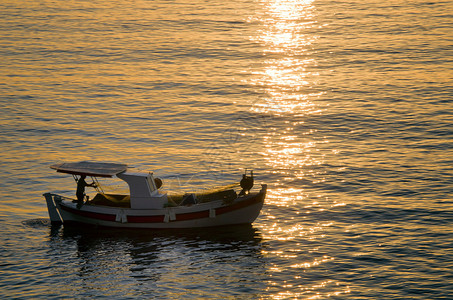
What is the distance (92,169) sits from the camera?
48.2 m

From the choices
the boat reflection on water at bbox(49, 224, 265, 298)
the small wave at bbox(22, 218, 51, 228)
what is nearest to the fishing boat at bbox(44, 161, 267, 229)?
the boat reflection on water at bbox(49, 224, 265, 298)

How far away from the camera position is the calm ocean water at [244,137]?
4197 centimetres

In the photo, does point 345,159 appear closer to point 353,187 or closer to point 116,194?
point 353,187

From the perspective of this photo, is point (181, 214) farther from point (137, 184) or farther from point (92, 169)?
point (92, 169)

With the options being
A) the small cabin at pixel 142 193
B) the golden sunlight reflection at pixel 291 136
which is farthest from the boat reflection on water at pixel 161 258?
the small cabin at pixel 142 193

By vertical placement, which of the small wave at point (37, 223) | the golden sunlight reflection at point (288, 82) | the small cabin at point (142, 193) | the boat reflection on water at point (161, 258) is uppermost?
the golden sunlight reflection at point (288, 82)

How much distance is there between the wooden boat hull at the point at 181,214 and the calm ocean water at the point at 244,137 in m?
0.76

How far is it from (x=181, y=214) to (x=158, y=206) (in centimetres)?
176

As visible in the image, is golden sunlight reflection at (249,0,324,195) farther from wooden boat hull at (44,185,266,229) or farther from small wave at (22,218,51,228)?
small wave at (22,218,51,228)

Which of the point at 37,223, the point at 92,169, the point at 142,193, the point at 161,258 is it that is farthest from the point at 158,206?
the point at 37,223

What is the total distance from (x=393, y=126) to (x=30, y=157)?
3455cm

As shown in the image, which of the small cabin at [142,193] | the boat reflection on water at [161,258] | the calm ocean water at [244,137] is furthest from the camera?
the small cabin at [142,193]

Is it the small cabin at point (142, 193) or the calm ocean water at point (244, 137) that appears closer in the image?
the calm ocean water at point (244, 137)

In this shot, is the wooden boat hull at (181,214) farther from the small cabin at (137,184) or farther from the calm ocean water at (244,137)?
the calm ocean water at (244,137)
